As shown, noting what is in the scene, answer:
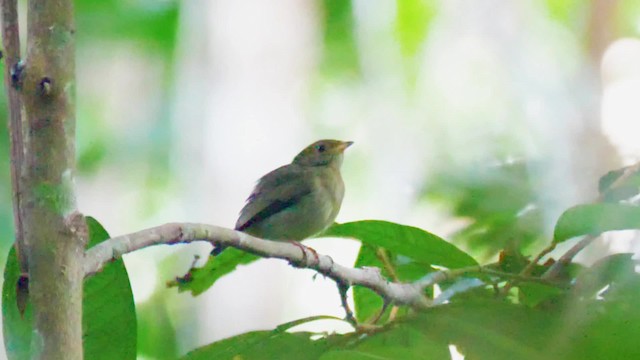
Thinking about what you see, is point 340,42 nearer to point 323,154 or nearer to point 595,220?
point 323,154

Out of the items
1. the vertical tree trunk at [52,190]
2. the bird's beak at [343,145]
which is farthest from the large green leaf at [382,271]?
the bird's beak at [343,145]

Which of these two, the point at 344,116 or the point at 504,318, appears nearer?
the point at 504,318

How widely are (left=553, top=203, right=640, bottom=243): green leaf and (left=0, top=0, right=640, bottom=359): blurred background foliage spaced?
0.32 metres

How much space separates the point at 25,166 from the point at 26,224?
0.07 meters

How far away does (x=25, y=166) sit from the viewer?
114 cm

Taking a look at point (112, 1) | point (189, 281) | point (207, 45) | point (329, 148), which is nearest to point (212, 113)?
point (207, 45)

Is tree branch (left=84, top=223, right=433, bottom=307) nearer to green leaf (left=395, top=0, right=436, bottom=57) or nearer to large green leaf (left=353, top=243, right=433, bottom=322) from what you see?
large green leaf (left=353, top=243, right=433, bottom=322)

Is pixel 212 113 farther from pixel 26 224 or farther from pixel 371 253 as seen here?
pixel 26 224

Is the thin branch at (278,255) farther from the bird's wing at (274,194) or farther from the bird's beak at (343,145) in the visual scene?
the bird's beak at (343,145)

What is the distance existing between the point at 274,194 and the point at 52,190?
9.53 ft

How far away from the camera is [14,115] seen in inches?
45.1

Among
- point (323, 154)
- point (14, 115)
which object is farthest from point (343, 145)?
point (14, 115)

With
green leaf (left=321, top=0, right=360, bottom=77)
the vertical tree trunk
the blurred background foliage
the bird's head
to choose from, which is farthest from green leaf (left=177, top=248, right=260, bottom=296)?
green leaf (left=321, top=0, right=360, bottom=77)

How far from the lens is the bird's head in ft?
14.8
